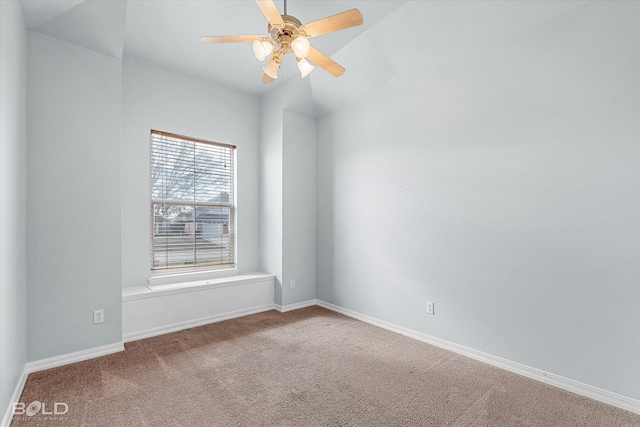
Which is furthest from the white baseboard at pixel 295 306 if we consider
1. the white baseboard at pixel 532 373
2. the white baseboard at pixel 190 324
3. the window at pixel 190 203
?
the white baseboard at pixel 532 373

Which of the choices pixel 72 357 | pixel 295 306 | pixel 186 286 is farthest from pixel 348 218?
pixel 72 357

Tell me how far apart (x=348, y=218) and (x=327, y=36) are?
2040 mm

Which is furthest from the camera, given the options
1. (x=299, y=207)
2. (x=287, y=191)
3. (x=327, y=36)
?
(x=299, y=207)

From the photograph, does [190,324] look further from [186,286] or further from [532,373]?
[532,373]

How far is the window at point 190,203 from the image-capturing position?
3604 mm

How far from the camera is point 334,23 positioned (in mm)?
1985

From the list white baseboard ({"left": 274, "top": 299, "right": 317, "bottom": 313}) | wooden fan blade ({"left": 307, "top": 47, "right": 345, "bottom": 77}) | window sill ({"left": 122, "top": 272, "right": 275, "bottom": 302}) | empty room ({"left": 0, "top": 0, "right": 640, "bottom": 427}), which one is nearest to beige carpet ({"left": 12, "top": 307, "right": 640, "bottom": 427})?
empty room ({"left": 0, "top": 0, "right": 640, "bottom": 427})

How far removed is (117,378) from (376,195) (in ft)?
9.60

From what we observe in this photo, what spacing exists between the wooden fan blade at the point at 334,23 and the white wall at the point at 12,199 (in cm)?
176

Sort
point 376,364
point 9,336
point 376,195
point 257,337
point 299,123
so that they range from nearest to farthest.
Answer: point 9,336 < point 376,364 < point 257,337 < point 376,195 < point 299,123

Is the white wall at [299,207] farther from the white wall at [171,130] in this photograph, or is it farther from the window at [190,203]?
the window at [190,203]

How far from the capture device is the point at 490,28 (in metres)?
2.46

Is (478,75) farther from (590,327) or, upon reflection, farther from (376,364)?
(376,364)

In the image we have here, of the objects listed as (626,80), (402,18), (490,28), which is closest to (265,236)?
(402,18)
